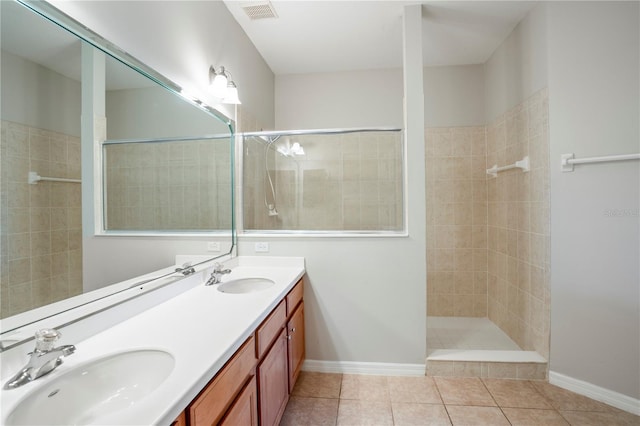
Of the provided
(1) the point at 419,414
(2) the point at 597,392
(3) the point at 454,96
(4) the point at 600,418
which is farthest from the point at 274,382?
(3) the point at 454,96

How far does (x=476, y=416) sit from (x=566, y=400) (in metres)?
0.67

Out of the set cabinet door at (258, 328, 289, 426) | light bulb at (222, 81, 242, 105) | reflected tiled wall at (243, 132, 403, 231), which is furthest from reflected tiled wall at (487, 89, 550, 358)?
light bulb at (222, 81, 242, 105)

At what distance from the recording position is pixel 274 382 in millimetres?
1463

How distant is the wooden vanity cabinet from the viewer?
0.88 meters

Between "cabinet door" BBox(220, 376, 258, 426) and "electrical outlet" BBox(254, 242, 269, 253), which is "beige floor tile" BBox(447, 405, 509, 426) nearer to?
"cabinet door" BBox(220, 376, 258, 426)

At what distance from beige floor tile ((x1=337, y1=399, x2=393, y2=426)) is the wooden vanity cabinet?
371 mm

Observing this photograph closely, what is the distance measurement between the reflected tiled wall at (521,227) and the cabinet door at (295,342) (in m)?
1.77

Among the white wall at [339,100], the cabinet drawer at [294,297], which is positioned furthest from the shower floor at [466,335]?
the white wall at [339,100]

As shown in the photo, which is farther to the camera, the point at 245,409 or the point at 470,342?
the point at 470,342

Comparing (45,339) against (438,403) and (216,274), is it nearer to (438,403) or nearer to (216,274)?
(216,274)

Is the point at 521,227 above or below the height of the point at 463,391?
above

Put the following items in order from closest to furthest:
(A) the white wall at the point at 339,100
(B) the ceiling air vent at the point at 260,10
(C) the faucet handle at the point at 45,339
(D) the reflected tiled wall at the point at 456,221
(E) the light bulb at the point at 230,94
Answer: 1. (C) the faucet handle at the point at 45,339
2. (E) the light bulb at the point at 230,94
3. (B) the ceiling air vent at the point at 260,10
4. (D) the reflected tiled wall at the point at 456,221
5. (A) the white wall at the point at 339,100

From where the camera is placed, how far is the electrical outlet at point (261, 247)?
7.27ft

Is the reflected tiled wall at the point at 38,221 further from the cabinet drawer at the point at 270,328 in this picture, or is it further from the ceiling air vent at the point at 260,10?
the ceiling air vent at the point at 260,10
